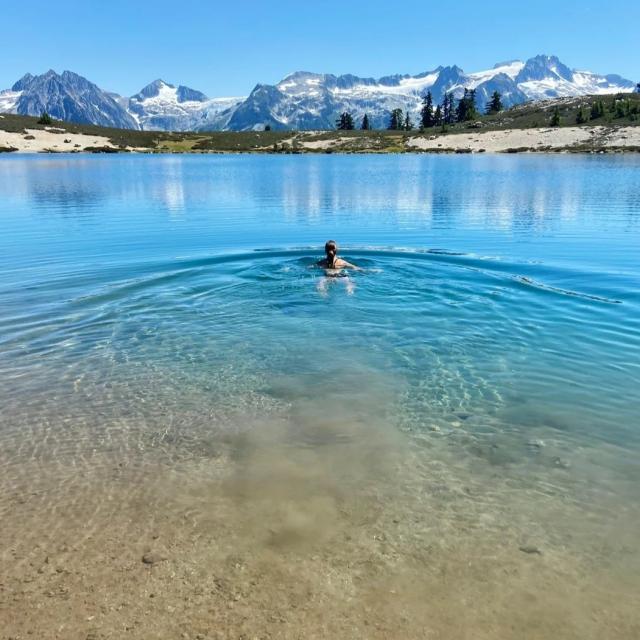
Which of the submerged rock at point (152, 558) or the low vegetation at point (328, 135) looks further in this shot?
the low vegetation at point (328, 135)

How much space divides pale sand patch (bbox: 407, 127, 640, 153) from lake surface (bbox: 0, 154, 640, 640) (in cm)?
13845

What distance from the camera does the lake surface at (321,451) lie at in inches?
242

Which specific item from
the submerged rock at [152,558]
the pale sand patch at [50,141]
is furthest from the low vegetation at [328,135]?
the submerged rock at [152,558]

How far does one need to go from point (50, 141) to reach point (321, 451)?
603 feet

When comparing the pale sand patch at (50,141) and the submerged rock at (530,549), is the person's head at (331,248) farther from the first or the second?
the pale sand patch at (50,141)

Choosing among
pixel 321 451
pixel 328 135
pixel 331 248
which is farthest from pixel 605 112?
pixel 321 451

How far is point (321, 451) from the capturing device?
920cm

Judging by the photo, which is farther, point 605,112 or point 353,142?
point 353,142

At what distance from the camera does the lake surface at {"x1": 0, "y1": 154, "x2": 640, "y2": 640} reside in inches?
242

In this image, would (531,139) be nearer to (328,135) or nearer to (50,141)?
(328,135)

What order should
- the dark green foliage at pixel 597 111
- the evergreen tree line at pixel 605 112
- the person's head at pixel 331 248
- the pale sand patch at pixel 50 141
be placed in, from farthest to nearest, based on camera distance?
the dark green foliage at pixel 597 111
the evergreen tree line at pixel 605 112
the pale sand patch at pixel 50 141
the person's head at pixel 331 248

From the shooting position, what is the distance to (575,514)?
24.8ft

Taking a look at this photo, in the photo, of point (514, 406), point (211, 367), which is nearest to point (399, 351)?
point (514, 406)

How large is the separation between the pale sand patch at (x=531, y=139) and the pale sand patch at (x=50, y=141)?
99.8 meters
